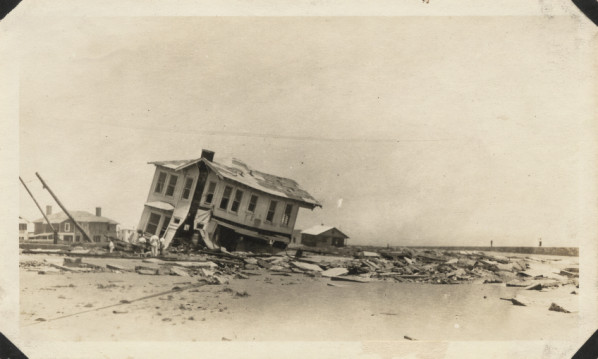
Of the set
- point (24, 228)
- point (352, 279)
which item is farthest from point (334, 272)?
point (24, 228)

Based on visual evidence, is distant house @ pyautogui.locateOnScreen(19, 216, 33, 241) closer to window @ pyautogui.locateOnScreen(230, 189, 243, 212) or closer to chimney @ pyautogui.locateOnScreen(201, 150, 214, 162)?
chimney @ pyautogui.locateOnScreen(201, 150, 214, 162)

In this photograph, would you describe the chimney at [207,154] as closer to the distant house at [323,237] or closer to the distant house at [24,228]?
the distant house at [323,237]

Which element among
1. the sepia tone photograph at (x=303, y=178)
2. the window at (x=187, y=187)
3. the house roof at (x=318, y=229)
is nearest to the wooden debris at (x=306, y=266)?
the sepia tone photograph at (x=303, y=178)

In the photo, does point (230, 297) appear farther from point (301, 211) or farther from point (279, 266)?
point (301, 211)

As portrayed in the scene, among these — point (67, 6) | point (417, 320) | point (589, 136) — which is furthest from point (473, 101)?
point (67, 6)

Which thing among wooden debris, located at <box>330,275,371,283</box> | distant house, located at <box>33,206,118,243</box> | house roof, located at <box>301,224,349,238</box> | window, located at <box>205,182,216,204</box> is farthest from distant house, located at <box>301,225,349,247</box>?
distant house, located at <box>33,206,118,243</box>

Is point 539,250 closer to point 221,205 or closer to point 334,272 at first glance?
point 334,272
